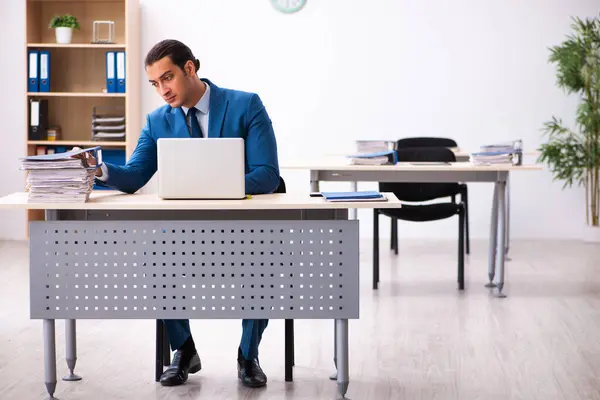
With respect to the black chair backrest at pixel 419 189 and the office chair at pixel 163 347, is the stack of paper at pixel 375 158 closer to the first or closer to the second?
the black chair backrest at pixel 419 189

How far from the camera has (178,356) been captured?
3.54 metres

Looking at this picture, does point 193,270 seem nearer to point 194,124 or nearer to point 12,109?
point 194,124

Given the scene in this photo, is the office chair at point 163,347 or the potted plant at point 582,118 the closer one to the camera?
the office chair at point 163,347

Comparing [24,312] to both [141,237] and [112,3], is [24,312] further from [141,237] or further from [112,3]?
[112,3]

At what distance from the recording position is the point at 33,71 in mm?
7289

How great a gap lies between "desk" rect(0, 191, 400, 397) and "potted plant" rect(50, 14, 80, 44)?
14.1 feet

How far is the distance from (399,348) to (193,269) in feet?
4.08

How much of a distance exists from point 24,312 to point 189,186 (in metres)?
2.10

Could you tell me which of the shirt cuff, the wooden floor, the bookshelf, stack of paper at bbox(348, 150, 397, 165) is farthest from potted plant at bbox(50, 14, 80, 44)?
the shirt cuff

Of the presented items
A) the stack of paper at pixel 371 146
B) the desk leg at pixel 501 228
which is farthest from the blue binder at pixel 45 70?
the desk leg at pixel 501 228

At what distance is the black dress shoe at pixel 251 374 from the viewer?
11.4 ft

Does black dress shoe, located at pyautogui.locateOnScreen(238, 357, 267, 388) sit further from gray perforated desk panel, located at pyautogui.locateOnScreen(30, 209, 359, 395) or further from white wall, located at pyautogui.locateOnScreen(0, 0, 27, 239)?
white wall, located at pyautogui.locateOnScreen(0, 0, 27, 239)

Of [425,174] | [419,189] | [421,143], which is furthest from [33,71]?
[425,174]

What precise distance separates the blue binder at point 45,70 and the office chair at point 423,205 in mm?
3022
